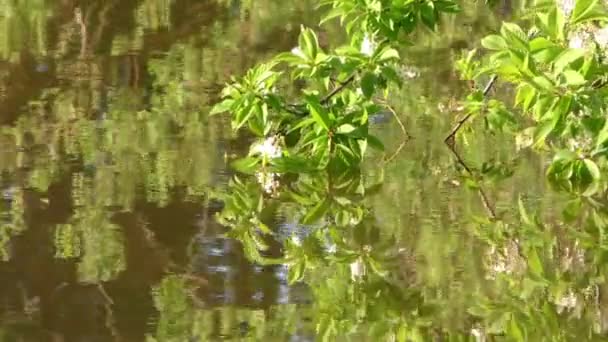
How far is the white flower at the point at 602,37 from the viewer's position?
4.09 m

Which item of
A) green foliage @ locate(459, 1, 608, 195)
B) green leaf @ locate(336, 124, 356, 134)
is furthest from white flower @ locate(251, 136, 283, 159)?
green foliage @ locate(459, 1, 608, 195)

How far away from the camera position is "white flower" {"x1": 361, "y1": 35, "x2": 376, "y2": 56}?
14.3 ft

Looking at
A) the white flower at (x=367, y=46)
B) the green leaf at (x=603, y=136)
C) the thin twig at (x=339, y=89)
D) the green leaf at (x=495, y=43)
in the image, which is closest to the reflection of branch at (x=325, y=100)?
the thin twig at (x=339, y=89)

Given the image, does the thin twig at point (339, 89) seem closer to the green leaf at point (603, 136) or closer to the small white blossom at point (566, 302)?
the green leaf at point (603, 136)

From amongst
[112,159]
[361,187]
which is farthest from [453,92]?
[112,159]

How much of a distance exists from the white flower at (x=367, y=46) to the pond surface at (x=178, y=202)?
1.52 feet

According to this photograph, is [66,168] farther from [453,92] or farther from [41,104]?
[453,92]

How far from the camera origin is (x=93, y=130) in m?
4.84

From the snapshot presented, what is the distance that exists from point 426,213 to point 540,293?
720 mm

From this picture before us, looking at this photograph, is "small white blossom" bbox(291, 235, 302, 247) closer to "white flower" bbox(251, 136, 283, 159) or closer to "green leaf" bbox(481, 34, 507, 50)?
"white flower" bbox(251, 136, 283, 159)

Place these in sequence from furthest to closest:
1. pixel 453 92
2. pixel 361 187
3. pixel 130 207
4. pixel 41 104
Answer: pixel 453 92
pixel 41 104
pixel 361 187
pixel 130 207

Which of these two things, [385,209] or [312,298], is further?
[385,209]

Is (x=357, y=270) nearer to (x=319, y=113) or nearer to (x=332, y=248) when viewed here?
(x=332, y=248)

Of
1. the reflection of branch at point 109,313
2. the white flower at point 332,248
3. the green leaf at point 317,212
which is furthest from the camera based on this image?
the green leaf at point 317,212
